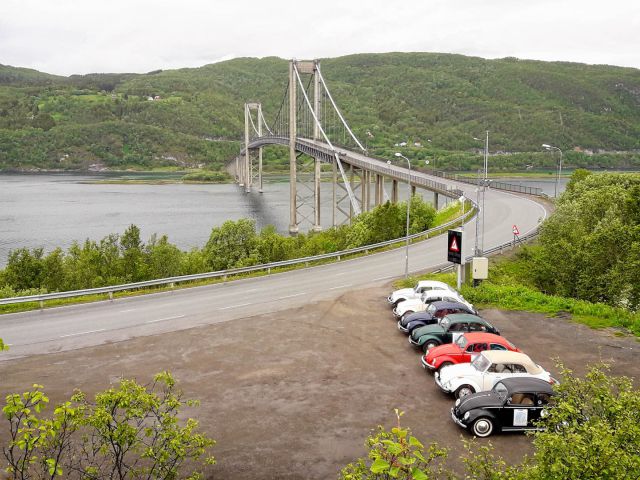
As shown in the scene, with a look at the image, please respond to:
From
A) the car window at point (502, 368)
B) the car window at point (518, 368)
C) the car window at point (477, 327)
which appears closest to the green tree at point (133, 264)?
the car window at point (477, 327)

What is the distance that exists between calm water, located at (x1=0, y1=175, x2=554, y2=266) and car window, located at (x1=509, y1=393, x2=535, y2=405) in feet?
186

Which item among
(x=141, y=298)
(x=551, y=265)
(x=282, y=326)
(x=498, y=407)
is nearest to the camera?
(x=498, y=407)

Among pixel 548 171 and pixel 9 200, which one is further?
pixel 548 171

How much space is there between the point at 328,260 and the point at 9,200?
104281 mm

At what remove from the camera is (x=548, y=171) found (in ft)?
546

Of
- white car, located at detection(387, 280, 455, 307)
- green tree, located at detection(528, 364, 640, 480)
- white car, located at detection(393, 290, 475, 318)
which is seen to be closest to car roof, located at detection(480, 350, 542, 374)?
green tree, located at detection(528, 364, 640, 480)

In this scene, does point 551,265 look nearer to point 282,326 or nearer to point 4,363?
point 282,326

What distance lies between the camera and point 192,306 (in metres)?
25.4

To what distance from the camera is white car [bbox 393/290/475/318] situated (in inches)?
890

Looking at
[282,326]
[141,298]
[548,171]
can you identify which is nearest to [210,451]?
[282,326]

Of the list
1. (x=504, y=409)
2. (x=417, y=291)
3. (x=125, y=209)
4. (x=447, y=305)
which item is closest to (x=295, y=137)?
(x=125, y=209)

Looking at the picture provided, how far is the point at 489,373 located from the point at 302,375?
217 inches

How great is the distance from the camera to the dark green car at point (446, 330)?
18.9 meters

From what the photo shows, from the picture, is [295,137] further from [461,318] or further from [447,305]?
[461,318]
